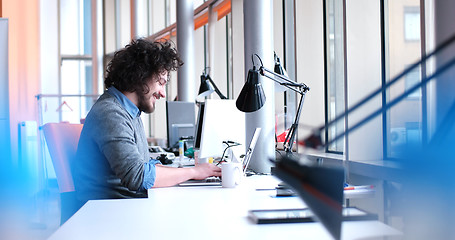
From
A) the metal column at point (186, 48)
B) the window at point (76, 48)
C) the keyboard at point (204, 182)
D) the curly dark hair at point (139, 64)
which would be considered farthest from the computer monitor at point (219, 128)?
the window at point (76, 48)

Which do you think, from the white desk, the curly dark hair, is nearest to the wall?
the curly dark hair

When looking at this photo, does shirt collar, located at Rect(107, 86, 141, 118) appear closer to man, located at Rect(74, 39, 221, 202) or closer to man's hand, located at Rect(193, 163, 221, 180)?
man, located at Rect(74, 39, 221, 202)

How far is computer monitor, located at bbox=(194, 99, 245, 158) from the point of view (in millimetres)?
2438

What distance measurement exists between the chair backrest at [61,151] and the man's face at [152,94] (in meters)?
0.43

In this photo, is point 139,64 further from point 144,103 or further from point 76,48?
point 76,48

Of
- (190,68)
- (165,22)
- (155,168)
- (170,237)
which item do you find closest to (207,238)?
(170,237)

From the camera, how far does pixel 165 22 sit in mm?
8641

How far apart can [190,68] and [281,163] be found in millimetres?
5386

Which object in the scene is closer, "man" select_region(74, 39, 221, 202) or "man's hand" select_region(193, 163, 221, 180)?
"man" select_region(74, 39, 221, 202)

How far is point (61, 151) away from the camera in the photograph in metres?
2.18

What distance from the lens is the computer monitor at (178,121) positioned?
3996 mm

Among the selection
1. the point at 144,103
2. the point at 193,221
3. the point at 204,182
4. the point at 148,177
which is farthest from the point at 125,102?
the point at 193,221

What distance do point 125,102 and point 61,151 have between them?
0.45 metres

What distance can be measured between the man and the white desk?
0.54ft
